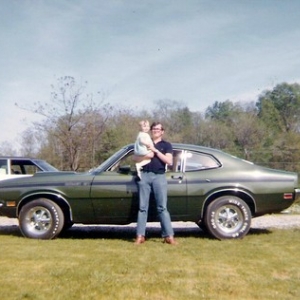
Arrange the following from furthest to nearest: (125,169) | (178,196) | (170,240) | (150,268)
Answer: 1. (125,169)
2. (178,196)
3. (170,240)
4. (150,268)

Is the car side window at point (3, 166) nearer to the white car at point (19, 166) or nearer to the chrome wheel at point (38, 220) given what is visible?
the white car at point (19, 166)

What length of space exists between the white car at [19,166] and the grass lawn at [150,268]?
265 inches

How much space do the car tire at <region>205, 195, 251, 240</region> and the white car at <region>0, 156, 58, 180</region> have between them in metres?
7.86

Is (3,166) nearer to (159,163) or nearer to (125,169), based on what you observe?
(125,169)

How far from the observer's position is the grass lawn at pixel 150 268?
3.85 m

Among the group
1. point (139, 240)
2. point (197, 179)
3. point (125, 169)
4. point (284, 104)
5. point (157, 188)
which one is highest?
point (284, 104)

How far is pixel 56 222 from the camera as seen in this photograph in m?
6.73

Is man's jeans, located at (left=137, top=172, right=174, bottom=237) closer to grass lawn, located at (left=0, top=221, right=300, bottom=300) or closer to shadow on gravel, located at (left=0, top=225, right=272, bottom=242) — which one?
grass lawn, located at (left=0, top=221, right=300, bottom=300)

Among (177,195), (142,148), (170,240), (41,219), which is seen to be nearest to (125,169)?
(142,148)

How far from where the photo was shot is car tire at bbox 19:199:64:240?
674 cm

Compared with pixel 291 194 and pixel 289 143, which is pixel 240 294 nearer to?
pixel 291 194

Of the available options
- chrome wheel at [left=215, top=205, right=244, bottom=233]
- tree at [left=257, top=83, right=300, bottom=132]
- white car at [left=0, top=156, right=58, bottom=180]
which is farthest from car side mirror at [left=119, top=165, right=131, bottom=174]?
tree at [left=257, top=83, right=300, bottom=132]

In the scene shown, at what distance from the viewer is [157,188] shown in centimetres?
626

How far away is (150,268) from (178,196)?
2.09 metres
